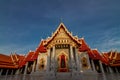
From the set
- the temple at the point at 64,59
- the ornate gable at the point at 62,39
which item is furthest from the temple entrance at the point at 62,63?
the ornate gable at the point at 62,39

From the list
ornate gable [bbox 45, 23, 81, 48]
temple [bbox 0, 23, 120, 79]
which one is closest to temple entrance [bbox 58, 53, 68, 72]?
temple [bbox 0, 23, 120, 79]

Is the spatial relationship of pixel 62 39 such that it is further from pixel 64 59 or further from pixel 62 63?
pixel 62 63

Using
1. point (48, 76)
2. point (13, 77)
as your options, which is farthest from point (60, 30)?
point (13, 77)

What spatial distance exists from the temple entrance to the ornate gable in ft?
7.80

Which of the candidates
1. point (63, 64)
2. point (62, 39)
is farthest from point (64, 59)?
point (62, 39)

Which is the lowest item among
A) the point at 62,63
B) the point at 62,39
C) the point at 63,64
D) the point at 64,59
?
the point at 63,64

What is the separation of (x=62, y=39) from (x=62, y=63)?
3937 millimetres

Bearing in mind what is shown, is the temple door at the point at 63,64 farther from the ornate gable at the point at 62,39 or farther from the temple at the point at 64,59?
the ornate gable at the point at 62,39

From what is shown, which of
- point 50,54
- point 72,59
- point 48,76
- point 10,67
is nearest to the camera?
point 48,76

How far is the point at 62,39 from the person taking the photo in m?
20.7

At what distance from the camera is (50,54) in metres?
20.6

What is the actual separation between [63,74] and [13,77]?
6.90 m

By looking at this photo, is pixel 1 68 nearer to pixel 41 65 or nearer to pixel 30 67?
pixel 30 67

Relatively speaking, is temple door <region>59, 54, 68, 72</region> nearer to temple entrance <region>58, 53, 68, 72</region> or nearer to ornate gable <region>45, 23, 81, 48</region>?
temple entrance <region>58, 53, 68, 72</region>
